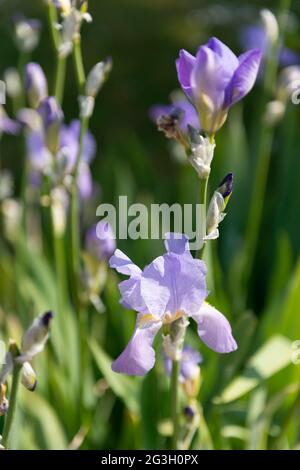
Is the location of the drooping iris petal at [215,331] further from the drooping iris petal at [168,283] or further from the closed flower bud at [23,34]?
the closed flower bud at [23,34]

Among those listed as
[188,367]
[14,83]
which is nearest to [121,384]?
[188,367]

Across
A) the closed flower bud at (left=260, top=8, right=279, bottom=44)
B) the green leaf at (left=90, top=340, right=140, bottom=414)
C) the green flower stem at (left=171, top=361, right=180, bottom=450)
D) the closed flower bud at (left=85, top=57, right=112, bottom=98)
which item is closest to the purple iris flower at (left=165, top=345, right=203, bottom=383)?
the green flower stem at (left=171, top=361, right=180, bottom=450)

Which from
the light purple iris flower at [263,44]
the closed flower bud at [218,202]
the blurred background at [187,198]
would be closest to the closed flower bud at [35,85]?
the blurred background at [187,198]

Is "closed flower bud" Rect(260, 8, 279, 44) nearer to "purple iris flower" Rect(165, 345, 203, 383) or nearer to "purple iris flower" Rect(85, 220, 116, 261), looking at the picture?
"purple iris flower" Rect(85, 220, 116, 261)

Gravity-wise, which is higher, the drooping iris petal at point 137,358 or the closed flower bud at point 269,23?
the closed flower bud at point 269,23

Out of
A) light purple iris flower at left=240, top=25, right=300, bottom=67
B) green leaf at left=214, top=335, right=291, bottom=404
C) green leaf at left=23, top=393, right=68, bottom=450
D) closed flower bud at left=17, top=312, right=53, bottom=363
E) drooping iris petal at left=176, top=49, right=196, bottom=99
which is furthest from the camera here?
light purple iris flower at left=240, top=25, right=300, bottom=67
